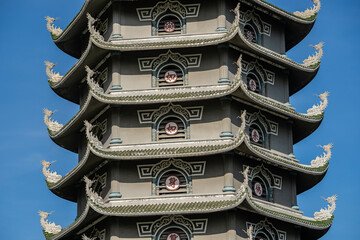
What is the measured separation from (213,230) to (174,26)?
30.3ft

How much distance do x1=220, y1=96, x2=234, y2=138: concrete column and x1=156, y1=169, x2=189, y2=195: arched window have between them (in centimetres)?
228

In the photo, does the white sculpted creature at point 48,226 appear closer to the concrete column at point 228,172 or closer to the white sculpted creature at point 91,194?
the white sculpted creature at point 91,194

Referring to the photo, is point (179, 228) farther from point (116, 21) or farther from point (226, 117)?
point (116, 21)

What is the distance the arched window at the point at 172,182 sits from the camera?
36719 mm

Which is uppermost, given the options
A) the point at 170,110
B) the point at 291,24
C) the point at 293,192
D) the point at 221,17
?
the point at 291,24

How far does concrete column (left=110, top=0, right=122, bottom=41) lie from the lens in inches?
1556

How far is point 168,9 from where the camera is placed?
131ft

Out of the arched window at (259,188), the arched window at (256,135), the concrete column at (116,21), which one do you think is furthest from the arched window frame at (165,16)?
the arched window at (259,188)

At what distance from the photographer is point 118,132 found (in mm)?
37844

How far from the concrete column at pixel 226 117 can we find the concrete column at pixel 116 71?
173 inches

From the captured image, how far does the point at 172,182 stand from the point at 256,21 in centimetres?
848

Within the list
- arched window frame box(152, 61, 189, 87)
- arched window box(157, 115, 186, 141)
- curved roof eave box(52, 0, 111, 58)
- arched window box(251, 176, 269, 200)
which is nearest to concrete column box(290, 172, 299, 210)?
arched window box(251, 176, 269, 200)

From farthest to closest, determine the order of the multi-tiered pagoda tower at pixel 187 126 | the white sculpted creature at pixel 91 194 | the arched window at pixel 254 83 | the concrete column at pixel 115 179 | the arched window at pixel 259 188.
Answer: the arched window at pixel 254 83 < the arched window at pixel 259 188 < the concrete column at pixel 115 179 < the multi-tiered pagoda tower at pixel 187 126 < the white sculpted creature at pixel 91 194

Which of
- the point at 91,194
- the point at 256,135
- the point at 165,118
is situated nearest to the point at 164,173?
the point at 165,118
